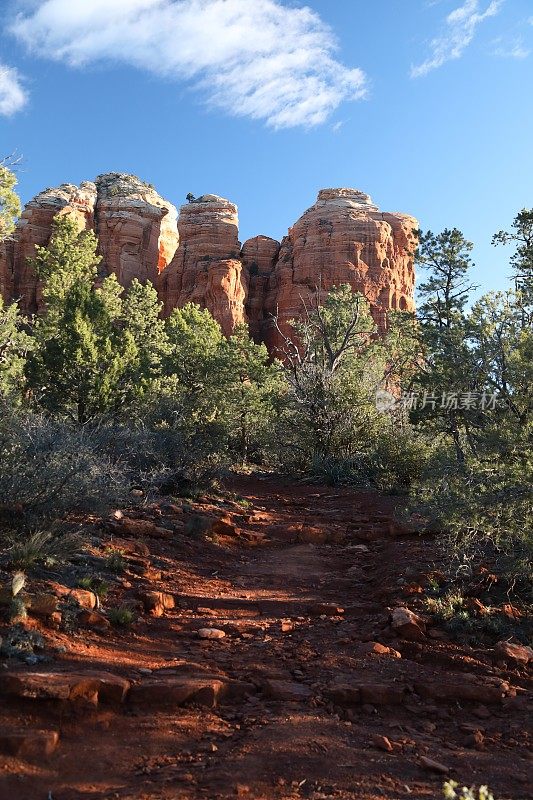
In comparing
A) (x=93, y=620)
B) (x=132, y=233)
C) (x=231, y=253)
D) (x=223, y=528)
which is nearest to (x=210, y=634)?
(x=93, y=620)

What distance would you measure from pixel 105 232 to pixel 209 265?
1007 centimetres

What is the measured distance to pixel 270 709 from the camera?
3951 millimetres

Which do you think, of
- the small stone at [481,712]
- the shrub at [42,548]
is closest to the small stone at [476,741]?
the small stone at [481,712]

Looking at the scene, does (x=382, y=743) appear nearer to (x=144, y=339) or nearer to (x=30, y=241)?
(x=144, y=339)

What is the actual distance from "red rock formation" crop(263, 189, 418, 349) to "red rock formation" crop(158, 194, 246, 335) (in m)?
3.89

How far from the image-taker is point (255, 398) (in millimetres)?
20875

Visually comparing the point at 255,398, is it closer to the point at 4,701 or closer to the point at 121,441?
the point at 121,441

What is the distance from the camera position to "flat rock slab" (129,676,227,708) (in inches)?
154

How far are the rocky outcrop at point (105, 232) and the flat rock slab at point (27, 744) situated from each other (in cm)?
4679

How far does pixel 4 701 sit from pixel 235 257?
161ft

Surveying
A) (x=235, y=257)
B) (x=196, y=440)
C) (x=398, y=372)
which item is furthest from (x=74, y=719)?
(x=235, y=257)

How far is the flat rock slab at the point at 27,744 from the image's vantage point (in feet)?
10.5

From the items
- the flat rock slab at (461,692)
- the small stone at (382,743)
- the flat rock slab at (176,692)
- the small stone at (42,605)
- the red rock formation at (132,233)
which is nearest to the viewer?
the small stone at (382,743)

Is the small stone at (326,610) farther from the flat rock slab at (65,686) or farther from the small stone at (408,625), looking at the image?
the flat rock slab at (65,686)
